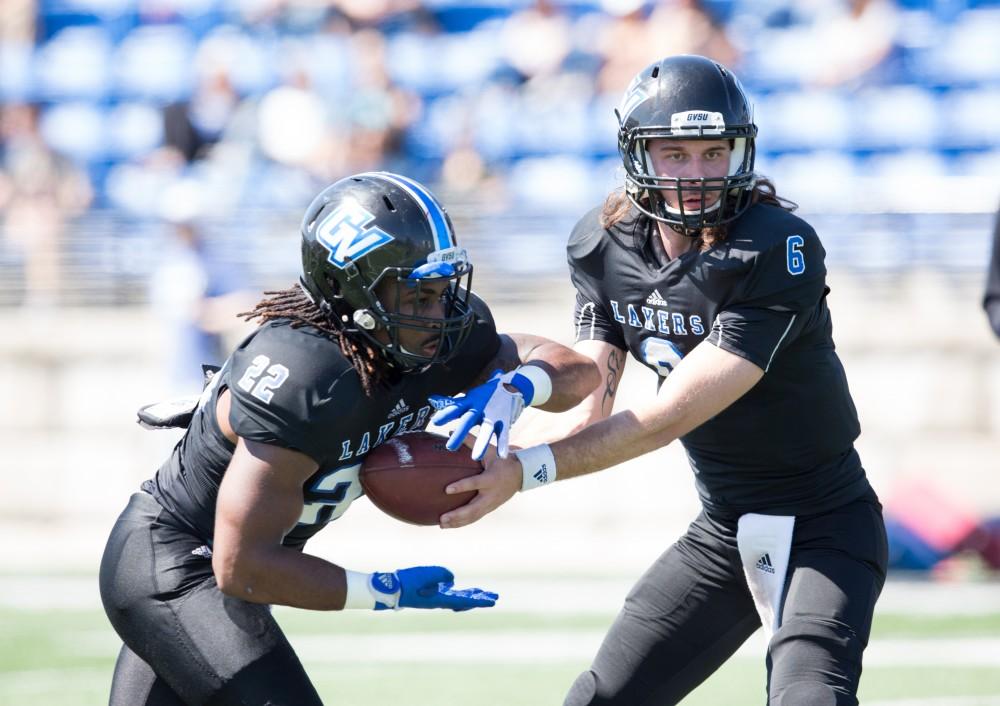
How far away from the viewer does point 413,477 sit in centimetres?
323

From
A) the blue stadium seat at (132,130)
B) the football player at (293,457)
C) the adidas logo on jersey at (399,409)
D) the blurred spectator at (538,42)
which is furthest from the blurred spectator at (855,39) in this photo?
the adidas logo on jersey at (399,409)

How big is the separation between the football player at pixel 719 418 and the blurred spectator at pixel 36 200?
21.8ft

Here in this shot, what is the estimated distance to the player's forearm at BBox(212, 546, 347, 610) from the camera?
299 centimetres

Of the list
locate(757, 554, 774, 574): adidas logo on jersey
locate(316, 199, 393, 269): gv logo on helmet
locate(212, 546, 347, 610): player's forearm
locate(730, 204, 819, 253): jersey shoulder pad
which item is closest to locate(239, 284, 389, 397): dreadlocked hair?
locate(316, 199, 393, 269): gv logo on helmet

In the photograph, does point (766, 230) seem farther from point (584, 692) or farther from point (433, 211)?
point (584, 692)

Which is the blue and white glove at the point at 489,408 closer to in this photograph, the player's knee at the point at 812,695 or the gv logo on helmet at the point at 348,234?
the gv logo on helmet at the point at 348,234

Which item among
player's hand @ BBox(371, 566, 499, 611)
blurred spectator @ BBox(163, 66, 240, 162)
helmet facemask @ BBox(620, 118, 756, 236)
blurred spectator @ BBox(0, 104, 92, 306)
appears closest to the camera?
player's hand @ BBox(371, 566, 499, 611)

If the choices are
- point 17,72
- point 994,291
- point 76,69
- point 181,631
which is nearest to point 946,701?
point 994,291

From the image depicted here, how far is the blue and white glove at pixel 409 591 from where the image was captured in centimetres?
307

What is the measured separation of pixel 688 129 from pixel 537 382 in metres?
0.69

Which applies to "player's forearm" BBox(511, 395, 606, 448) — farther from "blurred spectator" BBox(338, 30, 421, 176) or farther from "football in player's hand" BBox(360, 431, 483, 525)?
"blurred spectator" BBox(338, 30, 421, 176)

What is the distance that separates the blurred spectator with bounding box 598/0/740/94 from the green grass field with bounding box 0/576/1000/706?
4044mm

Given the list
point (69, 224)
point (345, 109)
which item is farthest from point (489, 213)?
point (69, 224)

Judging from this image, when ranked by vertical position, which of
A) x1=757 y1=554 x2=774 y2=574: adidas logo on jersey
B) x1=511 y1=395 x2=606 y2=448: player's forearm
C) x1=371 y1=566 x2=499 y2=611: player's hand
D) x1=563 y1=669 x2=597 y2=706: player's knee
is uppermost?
x1=511 y1=395 x2=606 y2=448: player's forearm
